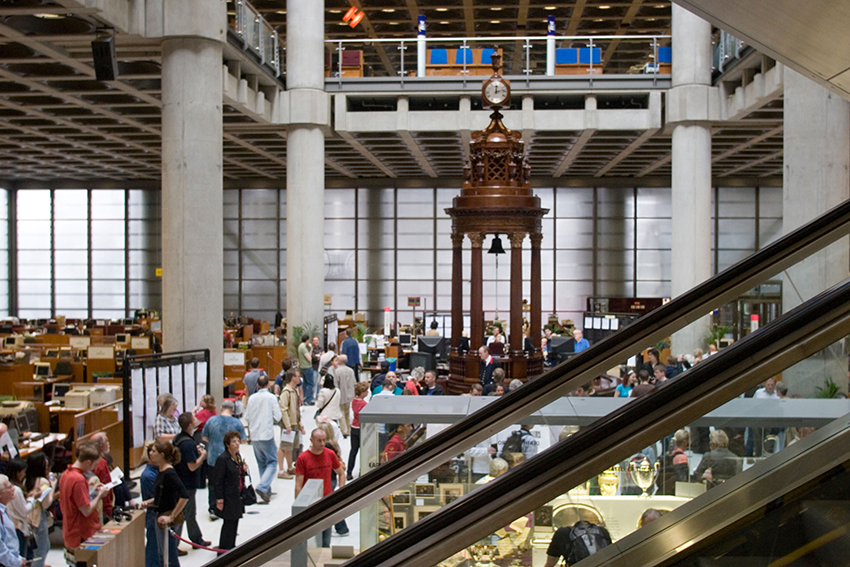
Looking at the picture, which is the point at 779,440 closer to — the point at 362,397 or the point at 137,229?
the point at 362,397

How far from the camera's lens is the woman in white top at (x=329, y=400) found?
11523 millimetres

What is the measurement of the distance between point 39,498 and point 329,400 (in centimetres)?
463

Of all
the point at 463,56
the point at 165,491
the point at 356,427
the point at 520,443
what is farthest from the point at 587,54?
the point at 520,443

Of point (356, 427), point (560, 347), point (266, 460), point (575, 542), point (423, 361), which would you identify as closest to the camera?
point (575, 542)

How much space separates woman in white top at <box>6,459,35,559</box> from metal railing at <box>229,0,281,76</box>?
11285 mm

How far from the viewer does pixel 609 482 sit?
2.12 metres

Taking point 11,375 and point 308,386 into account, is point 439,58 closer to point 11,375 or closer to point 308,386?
point 308,386

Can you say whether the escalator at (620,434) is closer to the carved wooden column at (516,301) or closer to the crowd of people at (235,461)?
the crowd of people at (235,461)

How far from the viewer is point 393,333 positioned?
26.2m

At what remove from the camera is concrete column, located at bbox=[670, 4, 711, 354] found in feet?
62.8

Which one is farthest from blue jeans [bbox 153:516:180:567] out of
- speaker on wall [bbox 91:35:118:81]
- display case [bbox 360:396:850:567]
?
speaker on wall [bbox 91:35:118:81]

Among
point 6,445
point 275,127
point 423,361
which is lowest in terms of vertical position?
point 6,445

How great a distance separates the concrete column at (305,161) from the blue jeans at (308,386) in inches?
128

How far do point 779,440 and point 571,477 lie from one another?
0.64m
